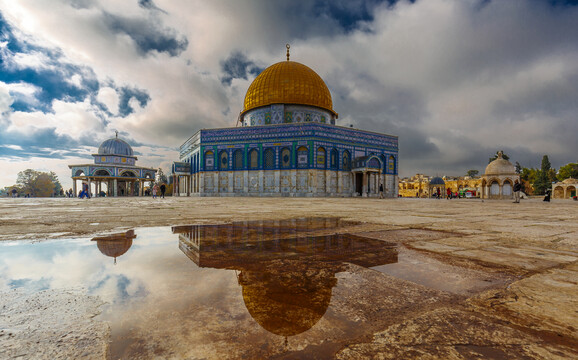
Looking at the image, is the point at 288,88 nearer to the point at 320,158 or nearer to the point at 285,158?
the point at 285,158

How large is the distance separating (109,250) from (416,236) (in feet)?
7.99

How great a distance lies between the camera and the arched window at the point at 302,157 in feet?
77.8

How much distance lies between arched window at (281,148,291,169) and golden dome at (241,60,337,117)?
227 inches

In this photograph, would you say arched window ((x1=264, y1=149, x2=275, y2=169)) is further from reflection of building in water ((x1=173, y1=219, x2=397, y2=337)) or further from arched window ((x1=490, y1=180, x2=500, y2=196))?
reflection of building in water ((x1=173, y1=219, x2=397, y2=337))

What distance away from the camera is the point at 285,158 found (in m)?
24.4

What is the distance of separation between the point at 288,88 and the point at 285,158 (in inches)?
304

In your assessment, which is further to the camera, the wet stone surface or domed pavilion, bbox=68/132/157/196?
domed pavilion, bbox=68/132/157/196

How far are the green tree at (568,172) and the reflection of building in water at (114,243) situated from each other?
2720 inches

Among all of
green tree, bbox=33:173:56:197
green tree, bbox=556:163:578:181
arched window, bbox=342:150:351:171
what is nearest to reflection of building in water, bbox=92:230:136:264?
arched window, bbox=342:150:351:171

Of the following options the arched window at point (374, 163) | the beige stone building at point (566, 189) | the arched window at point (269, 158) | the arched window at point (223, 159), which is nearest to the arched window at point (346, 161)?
the arched window at point (374, 163)

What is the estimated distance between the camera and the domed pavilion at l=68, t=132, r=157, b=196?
35.2 m

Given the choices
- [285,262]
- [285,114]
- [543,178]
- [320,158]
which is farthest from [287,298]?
[543,178]

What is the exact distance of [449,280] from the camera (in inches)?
48.1

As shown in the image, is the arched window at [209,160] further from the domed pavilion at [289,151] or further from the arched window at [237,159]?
the arched window at [237,159]
